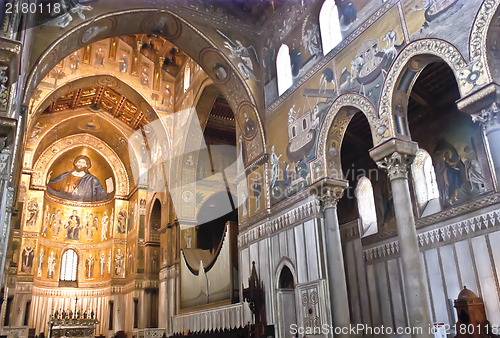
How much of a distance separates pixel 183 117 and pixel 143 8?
21.1 feet

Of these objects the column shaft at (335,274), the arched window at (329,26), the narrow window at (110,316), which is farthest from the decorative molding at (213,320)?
→ the arched window at (329,26)

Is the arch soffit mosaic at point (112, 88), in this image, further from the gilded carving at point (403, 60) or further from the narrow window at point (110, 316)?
the gilded carving at point (403, 60)

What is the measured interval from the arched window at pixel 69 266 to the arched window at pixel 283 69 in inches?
660

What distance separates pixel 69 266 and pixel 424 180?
19.4 m

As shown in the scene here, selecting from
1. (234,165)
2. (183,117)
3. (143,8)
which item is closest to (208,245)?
(234,165)

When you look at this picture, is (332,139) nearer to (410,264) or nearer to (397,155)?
(397,155)

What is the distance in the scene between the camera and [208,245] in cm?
2102

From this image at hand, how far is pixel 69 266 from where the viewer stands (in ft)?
80.0

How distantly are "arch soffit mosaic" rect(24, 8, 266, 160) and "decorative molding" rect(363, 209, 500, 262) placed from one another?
4868mm

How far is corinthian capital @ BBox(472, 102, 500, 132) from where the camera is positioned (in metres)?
7.43

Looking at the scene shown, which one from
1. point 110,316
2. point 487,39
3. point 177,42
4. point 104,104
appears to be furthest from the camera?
point 104,104

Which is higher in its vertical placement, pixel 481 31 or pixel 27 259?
pixel 481 31

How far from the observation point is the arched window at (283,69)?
45.0 feet

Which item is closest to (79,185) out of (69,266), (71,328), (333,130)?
(69,266)
